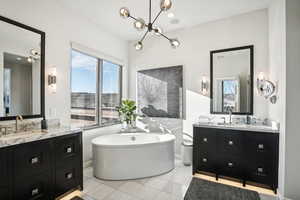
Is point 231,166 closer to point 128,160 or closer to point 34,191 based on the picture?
point 128,160

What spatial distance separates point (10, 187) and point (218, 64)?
3.79m

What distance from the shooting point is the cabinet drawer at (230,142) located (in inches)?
102

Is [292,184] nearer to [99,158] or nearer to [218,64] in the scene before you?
[218,64]

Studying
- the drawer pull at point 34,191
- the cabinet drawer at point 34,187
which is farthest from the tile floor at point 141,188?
the drawer pull at point 34,191

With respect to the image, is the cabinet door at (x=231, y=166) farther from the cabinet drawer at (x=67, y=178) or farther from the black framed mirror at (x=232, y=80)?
the cabinet drawer at (x=67, y=178)

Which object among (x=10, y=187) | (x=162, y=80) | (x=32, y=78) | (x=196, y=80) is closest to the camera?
(x=10, y=187)

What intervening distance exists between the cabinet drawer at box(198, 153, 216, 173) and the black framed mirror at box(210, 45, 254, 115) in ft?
3.27

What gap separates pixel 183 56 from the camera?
3762 millimetres

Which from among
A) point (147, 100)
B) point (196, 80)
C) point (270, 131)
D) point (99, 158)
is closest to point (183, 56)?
point (196, 80)

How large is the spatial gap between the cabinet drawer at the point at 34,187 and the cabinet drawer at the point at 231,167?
263cm

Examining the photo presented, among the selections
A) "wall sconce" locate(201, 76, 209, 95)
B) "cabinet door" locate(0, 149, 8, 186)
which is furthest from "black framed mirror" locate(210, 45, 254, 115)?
"cabinet door" locate(0, 149, 8, 186)

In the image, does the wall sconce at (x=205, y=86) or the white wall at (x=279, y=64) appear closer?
the white wall at (x=279, y=64)

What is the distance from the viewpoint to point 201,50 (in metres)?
3.54

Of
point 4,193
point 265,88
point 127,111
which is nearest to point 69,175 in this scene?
point 4,193
